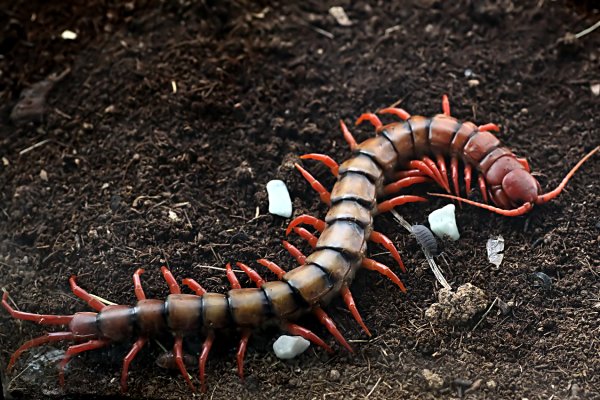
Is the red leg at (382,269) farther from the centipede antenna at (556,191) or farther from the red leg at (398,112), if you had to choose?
the red leg at (398,112)

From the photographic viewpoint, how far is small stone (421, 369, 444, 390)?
3.50 m

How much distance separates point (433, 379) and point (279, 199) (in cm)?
138

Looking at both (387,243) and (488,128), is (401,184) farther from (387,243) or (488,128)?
(488,128)

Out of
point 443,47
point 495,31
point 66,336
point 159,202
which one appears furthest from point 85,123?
point 495,31

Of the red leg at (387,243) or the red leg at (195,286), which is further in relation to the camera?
the red leg at (387,243)

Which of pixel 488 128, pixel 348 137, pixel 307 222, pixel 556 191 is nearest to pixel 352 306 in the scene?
pixel 307 222

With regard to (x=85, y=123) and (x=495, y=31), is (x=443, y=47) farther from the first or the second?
(x=85, y=123)

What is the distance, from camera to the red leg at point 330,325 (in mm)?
3807

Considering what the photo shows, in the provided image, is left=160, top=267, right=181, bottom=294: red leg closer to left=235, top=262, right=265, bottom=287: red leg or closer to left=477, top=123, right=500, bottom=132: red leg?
left=235, top=262, right=265, bottom=287: red leg

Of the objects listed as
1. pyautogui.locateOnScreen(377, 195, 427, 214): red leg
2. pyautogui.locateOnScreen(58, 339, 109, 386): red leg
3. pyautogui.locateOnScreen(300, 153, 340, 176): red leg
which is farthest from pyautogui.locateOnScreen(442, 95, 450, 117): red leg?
→ pyautogui.locateOnScreen(58, 339, 109, 386): red leg

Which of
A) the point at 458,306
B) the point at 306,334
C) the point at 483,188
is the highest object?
the point at 483,188

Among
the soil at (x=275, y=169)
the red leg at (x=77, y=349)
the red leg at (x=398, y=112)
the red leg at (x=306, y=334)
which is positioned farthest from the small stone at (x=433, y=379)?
the red leg at (x=398, y=112)

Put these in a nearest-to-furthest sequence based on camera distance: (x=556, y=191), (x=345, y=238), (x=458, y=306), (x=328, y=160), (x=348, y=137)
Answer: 1. (x=458, y=306)
2. (x=345, y=238)
3. (x=556, y=191)
4. (x=328, y=160)
5. (x=348, y=137)

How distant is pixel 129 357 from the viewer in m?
3.75
